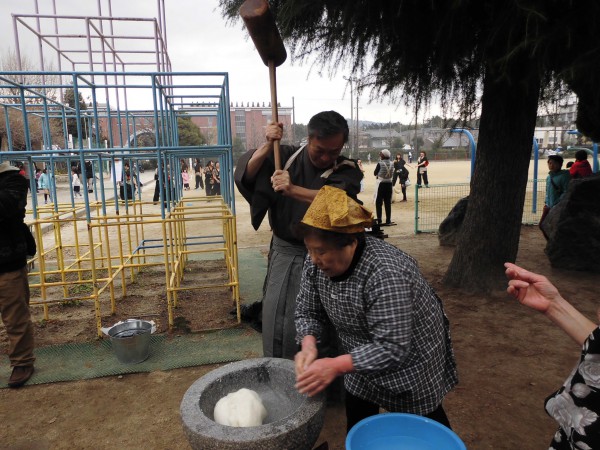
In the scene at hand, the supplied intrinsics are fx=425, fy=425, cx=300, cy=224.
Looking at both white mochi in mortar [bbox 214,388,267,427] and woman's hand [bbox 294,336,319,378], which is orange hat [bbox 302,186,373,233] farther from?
white mochi in mortar [bbox 214,388,267,427]

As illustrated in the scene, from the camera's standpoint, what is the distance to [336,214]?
51.9 inches

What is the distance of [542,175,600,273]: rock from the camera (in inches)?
222

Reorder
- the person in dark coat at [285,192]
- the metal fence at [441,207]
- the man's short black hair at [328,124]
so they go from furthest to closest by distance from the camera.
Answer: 1. the metal fence at [441,207]
2. the person in dark coat at [285,192]
3. the man's short black hair at [328,124]

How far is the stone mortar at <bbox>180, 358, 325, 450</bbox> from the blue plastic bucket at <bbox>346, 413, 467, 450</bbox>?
19 cm

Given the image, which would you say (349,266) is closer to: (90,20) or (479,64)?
(479,64)

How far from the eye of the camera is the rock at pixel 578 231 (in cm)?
564

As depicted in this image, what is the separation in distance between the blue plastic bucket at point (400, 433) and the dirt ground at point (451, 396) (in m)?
1.29

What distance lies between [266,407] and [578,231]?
18.5 ft

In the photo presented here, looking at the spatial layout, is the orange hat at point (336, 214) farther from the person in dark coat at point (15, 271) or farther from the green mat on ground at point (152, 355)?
the person in dark coat at point (15, 271)

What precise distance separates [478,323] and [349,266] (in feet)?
10.8

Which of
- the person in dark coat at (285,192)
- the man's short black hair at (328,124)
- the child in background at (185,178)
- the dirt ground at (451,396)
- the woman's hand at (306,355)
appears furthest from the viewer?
the child in background at (185,178)

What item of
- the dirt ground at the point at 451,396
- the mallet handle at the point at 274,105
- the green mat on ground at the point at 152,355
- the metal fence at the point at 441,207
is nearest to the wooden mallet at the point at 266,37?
the mallet handle at the point at 274,105

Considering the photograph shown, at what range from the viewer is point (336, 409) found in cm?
279

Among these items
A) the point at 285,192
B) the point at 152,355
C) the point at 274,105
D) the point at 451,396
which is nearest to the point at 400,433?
the point at 285,192
